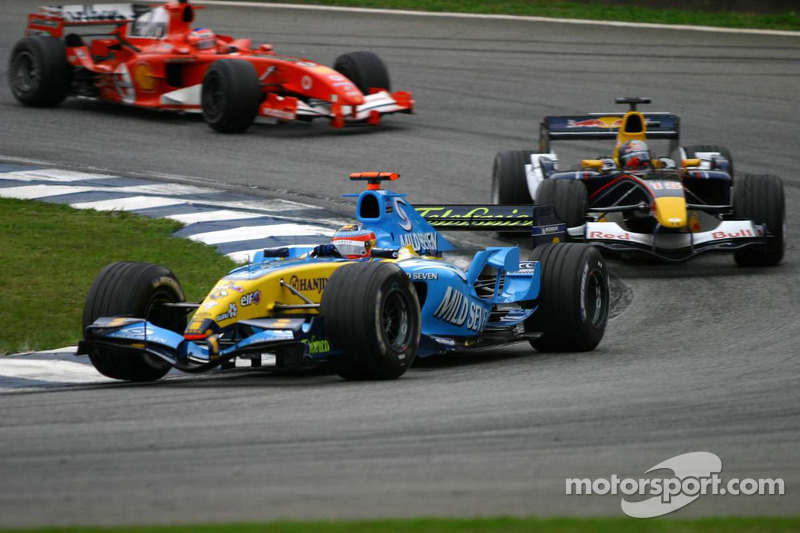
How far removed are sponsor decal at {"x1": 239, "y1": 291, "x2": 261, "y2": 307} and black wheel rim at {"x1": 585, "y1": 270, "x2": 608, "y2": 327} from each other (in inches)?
107

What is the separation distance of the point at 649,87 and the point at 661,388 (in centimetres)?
1546

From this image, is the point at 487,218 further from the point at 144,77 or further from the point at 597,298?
the point at 144,77

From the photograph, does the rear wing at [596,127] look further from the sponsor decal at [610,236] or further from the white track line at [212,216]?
the white track line at [212,216]

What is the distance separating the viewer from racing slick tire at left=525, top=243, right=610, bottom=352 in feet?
31.5

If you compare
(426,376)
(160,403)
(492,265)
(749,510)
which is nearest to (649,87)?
(492,265)

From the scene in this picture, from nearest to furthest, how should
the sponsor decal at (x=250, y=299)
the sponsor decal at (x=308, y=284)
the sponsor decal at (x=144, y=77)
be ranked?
the sponsor decal at (x=250, y=299) → the sponsor decal at (x=308, y=284) → the sponsor decal at (x=144, y=77)

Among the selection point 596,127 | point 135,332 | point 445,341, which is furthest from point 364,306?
point 596,127

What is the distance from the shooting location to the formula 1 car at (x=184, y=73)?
60.7 feet

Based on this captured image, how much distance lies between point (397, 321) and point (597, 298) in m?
2.11

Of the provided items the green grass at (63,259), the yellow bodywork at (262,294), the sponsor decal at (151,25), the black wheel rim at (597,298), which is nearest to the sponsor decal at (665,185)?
the black wheel rim at (597,298)

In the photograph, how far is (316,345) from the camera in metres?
7.94

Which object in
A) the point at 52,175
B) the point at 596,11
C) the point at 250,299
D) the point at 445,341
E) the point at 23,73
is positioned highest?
the point at 596,11

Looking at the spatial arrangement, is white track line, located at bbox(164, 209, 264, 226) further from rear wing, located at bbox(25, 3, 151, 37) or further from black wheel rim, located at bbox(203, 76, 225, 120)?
rear wing, located at bbox(25, 3, 151, 37)

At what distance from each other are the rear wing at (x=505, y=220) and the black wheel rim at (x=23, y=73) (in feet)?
36.7
